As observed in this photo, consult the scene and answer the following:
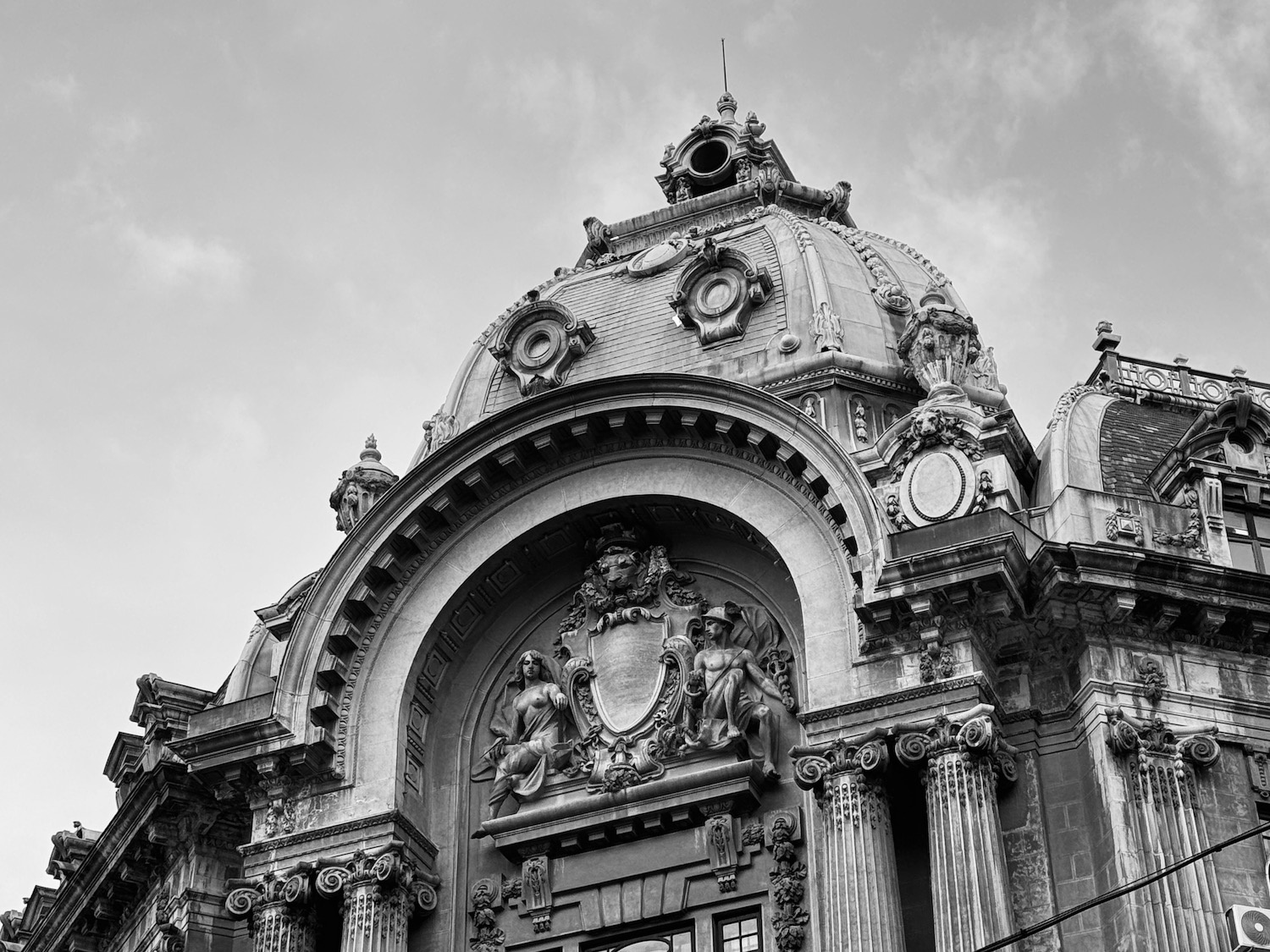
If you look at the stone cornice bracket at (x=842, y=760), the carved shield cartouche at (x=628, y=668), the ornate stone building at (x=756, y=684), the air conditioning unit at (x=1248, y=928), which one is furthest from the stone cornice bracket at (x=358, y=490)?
the air conditioning unit at (x=1248, y=928)

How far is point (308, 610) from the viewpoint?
36781 mm

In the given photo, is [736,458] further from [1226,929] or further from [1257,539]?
[1226,929]

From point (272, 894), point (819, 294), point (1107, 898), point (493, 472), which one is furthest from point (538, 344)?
point (1107, 898)

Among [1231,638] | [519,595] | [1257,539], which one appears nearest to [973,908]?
[1231,638]

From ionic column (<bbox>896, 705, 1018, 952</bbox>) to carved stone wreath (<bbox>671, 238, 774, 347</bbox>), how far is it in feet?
39.3

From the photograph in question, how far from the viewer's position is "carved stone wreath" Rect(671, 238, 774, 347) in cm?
4184

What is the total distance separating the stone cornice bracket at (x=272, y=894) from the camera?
34.7 m

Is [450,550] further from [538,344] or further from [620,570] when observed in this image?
[538,344]

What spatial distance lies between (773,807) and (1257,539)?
879 centimetres

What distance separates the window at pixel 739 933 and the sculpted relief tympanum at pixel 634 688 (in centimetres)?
224

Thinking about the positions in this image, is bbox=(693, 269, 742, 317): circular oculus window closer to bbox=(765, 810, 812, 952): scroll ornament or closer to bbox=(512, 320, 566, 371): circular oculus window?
bbox=(512, 320, 566, 371): circular oculus window

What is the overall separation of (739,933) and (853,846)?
311cm

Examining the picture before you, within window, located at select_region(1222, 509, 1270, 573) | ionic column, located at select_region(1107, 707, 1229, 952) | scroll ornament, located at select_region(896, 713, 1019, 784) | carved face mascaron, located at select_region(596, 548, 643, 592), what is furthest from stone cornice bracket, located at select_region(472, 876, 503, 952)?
window, located at select_region(1222, 509, 1270, 573)

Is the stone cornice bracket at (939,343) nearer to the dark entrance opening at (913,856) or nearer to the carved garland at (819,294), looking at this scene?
the carved garland at (819,294)
